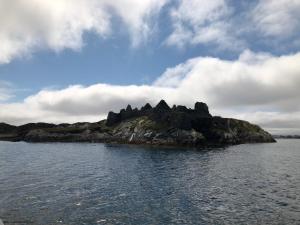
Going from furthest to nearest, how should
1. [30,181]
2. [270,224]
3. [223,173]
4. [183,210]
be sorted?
[223,173] → [30,181] → [183,210] → [270,224]

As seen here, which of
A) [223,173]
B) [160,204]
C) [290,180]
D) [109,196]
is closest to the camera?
[160,204]

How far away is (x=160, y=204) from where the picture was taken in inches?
1716

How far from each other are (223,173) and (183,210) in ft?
124

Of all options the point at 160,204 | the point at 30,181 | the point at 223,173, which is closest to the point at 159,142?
the point at 223,173

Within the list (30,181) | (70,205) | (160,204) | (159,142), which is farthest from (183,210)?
(159,142)

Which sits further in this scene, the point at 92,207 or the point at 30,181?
the point at 30,181

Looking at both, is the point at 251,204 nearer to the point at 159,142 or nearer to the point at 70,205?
the point at 70,205

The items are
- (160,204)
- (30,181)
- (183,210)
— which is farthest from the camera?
(30,181)

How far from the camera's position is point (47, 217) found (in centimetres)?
3641

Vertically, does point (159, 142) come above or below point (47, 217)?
above

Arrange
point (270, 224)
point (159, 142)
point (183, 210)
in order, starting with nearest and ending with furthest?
point (270, 224) → point (183, 210) → point (159, 142)

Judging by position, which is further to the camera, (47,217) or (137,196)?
(137,196)

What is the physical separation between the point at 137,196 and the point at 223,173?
3349 centimetres

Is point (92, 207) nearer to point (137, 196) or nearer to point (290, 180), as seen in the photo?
point (137, 196)
